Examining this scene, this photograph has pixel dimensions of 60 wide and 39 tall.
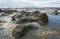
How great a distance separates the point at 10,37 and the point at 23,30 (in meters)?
2.60

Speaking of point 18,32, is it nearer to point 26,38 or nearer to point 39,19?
point 26,38

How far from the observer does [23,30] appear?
24.2 metres

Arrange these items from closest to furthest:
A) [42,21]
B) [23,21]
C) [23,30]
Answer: [23,30] < [23,21] < [42,21]

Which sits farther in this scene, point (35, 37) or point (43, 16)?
point (43, 16)

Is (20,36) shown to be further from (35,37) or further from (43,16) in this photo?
(43,16)

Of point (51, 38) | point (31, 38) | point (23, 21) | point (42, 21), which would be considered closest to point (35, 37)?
point (31, 38)

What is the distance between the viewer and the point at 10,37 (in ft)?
73.8

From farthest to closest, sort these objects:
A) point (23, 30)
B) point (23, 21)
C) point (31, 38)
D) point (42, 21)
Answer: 1. point (42, 21)
2. point (23, 21)
3. point (23, 30)
4. point (31, 38)

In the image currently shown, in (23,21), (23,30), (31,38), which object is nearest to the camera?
(31,38)

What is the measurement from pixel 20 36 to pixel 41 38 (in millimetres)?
3059

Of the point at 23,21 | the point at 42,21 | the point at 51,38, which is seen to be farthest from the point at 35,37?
the point at 42,21

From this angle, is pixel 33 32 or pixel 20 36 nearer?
pixel 20 36

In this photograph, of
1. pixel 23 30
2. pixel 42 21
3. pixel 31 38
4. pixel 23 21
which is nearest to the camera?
pixel 31 38

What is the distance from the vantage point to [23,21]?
112 feet
